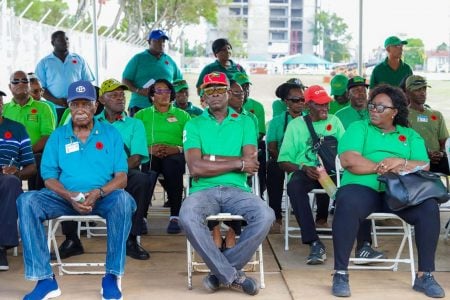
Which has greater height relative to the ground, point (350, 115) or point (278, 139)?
point (350, 115)

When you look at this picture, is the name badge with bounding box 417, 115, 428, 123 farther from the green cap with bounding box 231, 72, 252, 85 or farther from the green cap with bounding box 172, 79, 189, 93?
the green cap with bounding box 172, 79, 189, 93

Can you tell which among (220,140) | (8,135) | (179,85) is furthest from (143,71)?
(220,140)

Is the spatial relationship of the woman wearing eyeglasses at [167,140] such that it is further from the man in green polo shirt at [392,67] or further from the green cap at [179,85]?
the man in green polo shirt at [392,67]

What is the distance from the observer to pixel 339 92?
781 centimetres

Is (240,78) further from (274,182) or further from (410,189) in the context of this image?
(410,189)

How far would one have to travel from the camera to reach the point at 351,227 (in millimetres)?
4867

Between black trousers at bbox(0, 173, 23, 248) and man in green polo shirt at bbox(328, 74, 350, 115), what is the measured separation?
3728 mm

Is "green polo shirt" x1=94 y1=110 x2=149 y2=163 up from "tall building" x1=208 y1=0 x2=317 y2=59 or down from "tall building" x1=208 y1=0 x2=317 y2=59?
down

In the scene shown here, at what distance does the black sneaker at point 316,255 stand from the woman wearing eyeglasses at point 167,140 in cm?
153

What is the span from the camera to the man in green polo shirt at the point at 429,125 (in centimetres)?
694

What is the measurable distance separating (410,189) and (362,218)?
1.23 feet

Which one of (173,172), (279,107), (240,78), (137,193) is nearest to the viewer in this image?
(137,193)

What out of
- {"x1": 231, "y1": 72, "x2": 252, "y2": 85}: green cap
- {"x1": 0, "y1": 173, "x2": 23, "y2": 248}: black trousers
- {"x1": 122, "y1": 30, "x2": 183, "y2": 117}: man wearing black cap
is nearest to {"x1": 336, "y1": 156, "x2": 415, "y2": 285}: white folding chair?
{"x1": 0, "y1": 173, "x2": 23, "y2": 248}: black trousers

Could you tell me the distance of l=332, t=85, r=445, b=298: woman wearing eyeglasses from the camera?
4.84m
